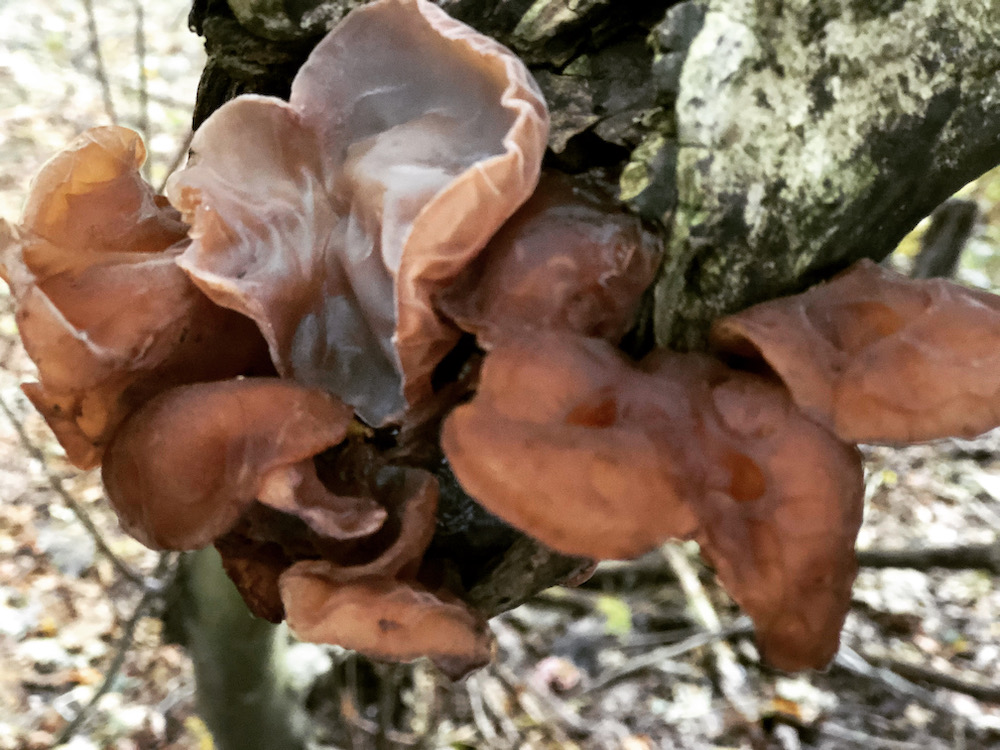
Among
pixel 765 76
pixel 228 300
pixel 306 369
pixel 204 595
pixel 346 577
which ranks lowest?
pixel 204 595

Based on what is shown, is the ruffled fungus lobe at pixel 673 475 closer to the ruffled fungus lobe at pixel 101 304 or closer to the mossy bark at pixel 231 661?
the ruffled fungus lobe at pixel 101 304

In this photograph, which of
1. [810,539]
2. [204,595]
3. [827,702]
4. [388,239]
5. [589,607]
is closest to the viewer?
[810,539]

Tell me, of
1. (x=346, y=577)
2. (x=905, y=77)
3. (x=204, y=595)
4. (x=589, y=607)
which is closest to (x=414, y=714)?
(x=589, y=607)

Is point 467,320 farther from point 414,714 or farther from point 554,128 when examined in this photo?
point 414,714

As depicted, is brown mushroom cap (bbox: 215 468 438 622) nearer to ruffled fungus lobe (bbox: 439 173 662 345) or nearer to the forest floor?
ruffled fungus lobe (bbox: 439 173 662 345)

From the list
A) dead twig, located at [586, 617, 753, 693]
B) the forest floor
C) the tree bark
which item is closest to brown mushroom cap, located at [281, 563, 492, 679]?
the tree bark

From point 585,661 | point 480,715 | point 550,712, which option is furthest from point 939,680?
point 480,715

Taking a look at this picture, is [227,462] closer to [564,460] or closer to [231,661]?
[564,460]

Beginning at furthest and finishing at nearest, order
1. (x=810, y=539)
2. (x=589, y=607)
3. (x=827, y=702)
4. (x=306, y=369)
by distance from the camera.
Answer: (x=589, y=607) → (x=827, y=702) → (x=306, y=369) → (x=810, y=539)
